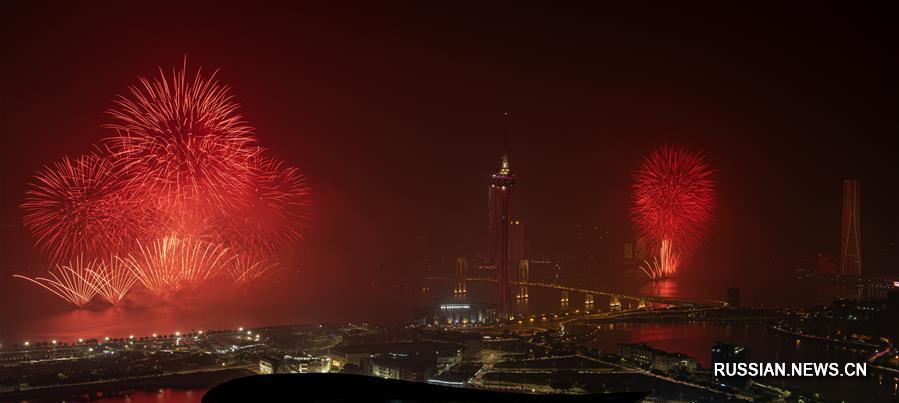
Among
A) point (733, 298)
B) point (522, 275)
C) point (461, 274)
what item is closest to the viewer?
point (733, 298)

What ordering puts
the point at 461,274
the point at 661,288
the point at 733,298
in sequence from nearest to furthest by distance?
the point at 733,298
the point at 661,288
the point at 461,274

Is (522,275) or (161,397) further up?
(522,275)

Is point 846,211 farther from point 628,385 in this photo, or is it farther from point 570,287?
point 628,385

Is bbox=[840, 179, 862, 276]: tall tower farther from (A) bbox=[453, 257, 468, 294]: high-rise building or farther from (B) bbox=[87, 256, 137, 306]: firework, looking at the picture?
(B) bbox=[87, 256, 137, 306]: firework

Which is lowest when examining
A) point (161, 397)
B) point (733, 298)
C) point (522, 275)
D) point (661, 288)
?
point (161, 397)

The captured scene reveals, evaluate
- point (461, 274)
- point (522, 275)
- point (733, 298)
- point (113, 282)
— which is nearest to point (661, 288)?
point (522, 275)

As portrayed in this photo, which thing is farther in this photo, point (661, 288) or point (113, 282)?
point (661, 288)

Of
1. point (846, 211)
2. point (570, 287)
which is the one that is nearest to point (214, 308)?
point (570, 287)

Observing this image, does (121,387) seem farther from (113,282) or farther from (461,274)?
(461,274)

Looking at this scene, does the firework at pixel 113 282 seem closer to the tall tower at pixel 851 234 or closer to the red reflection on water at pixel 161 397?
the red reflection on water at pixel 161 397
